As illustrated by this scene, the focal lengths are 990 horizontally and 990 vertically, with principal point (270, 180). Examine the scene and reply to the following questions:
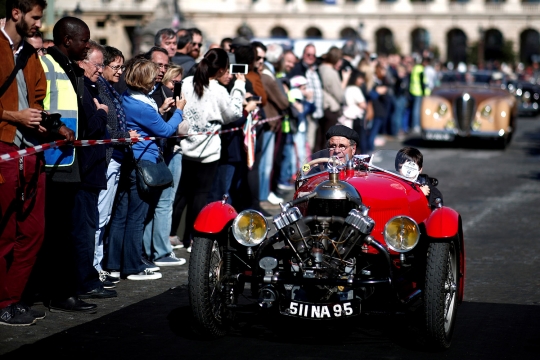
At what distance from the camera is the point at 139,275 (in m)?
8.53

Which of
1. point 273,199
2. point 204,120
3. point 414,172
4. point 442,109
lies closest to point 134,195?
point 204,120

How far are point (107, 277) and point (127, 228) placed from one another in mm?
450

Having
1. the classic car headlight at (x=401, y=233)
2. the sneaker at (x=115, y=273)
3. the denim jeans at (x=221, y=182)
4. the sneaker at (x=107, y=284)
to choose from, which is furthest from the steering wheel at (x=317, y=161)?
the denim jeans at (x=221, y=182)

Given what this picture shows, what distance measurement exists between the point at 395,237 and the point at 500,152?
15.6 metres

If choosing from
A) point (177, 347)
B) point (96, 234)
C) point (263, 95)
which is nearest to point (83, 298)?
point (96, 234)

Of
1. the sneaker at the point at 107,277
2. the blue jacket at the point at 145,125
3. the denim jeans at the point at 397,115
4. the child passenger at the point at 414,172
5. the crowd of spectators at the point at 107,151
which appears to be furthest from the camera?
the denim jeans at the point at 397,115

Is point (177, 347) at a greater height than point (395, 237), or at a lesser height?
lesser

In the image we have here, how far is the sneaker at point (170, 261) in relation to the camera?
9.13 m

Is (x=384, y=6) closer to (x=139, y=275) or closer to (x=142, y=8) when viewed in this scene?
(x=142, y=8)

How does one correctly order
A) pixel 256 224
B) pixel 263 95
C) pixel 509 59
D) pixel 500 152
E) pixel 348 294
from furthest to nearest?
pixel 509 59 → pixel 500 152 → pixel 263 95 → pixel 256 224 → pixel 348 294

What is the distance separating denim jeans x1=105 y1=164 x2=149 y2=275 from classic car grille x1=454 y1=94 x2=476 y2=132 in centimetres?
1399

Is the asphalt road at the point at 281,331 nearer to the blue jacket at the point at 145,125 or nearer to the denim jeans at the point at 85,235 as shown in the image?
the denim jeans at the point at 85,235

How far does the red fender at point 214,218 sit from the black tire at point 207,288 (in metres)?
0.09

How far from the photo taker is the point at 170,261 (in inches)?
362
